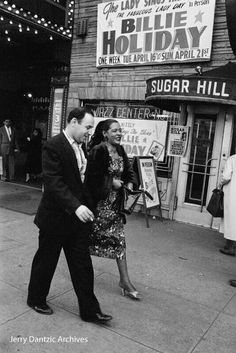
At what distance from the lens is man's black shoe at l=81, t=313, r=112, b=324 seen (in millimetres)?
3035

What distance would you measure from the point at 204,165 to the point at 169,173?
2.39 ft

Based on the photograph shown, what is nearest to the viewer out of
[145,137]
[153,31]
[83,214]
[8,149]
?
[83,214]

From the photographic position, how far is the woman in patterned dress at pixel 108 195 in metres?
3.43

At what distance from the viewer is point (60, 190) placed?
2.81 meters

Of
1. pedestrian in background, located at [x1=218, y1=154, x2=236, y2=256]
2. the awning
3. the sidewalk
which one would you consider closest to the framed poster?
the sidewalk

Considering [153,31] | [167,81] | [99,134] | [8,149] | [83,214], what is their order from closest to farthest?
[83,214] < [99,134] < [167,81] < [153,31] < [8,149]

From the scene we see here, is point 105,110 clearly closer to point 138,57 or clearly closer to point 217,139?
point 138,57

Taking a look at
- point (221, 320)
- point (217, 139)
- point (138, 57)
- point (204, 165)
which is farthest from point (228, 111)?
point (221, 320)

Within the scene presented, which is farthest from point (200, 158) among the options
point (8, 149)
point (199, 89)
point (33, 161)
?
point (8, 149)

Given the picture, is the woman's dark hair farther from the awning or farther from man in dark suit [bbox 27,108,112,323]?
the awning

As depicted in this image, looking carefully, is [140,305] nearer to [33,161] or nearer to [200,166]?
[200,166]

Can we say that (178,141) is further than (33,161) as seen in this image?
No

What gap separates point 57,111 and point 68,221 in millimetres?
6100

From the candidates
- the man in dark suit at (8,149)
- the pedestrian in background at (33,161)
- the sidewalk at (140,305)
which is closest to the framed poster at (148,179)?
the sidewalk at (140,305)
